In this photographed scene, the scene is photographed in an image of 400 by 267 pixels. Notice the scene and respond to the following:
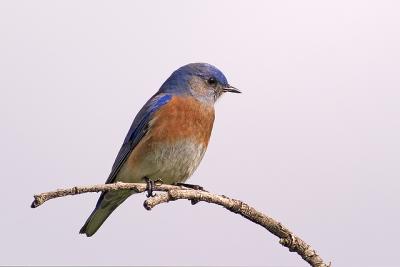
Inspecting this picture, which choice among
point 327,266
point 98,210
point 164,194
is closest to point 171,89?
point 98,210

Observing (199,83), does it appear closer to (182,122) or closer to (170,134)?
(182,122)

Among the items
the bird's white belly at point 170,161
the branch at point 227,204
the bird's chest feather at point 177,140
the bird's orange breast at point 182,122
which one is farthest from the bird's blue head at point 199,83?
the branch at point 227,204

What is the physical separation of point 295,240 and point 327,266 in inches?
19.2

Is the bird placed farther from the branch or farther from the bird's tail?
the branch

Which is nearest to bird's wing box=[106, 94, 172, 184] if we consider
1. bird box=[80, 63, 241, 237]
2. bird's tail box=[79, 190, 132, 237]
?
bird box=[80, 63, 241, 237]

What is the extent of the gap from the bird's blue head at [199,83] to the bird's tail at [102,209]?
165cm

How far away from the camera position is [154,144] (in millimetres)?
9055

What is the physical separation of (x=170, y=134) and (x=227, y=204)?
12.6 feet

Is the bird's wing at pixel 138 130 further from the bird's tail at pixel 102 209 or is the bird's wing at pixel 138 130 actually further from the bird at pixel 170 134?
the bird's tail at pixel 102 209

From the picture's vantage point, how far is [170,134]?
906 cm

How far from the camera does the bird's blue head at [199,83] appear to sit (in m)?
9.97

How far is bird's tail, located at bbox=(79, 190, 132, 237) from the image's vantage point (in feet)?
31.8

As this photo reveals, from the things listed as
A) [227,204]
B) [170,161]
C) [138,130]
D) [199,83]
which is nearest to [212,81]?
[199,83]

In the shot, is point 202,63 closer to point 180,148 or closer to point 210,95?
point 210,95
